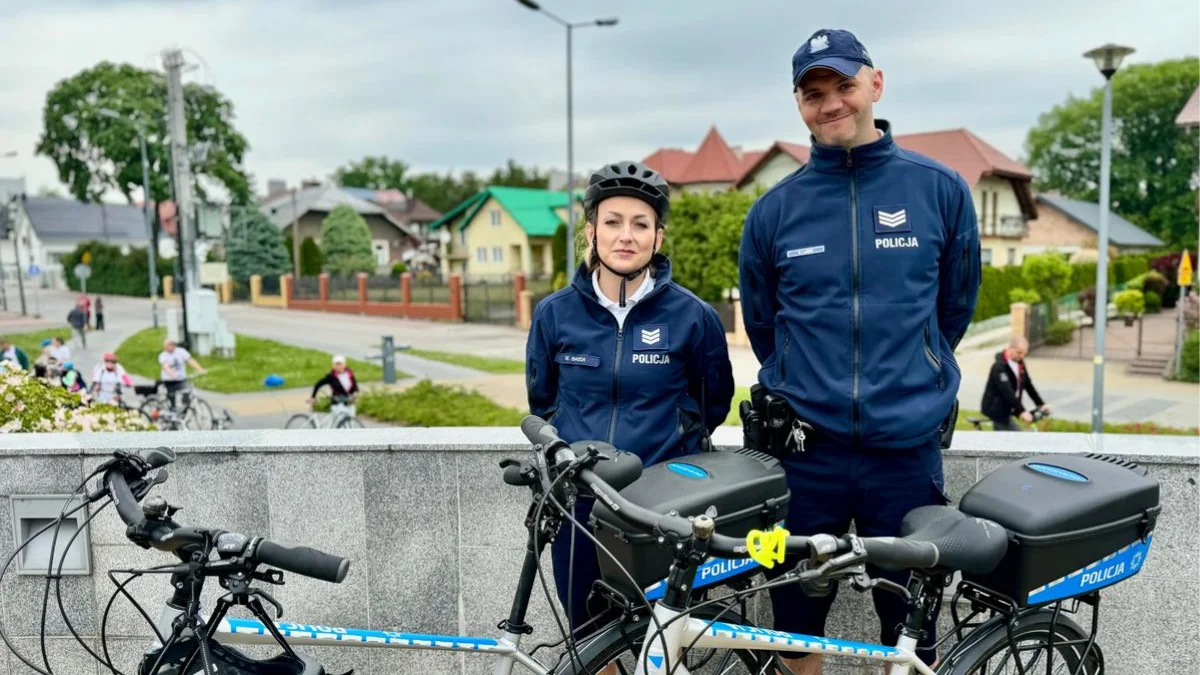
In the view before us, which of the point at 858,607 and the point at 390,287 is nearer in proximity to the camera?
the point at 858,607

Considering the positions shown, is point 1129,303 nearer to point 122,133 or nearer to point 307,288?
point 307,288

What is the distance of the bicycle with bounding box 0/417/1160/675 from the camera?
78.0 inches

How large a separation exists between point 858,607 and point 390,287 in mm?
43190

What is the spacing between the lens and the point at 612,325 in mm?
2787

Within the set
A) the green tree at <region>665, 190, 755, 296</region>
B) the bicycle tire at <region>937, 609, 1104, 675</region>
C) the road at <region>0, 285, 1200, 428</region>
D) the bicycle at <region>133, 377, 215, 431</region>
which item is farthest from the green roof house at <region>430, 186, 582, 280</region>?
the bicycle tire at <region>937, 609, 1104, 675</region>

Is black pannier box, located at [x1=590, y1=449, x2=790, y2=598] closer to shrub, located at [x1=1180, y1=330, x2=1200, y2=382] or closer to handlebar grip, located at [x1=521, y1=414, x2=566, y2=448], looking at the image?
handlebar grip, located at [x1=521, y1=414, x2=566, y2=448]

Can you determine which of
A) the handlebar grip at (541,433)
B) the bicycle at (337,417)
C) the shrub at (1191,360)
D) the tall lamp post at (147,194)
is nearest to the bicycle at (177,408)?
the bicycle at (337,417)

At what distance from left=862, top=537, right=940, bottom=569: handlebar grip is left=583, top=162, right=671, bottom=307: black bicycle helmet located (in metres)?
1.07

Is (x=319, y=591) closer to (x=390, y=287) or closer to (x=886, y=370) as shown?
(x=886, y=370)

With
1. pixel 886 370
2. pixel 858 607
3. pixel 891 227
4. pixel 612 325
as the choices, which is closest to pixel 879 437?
pixel 886 370

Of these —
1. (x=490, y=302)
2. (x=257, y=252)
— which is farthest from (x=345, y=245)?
(x=490, y=302)

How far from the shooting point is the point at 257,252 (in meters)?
58.7

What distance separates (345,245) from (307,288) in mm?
15102

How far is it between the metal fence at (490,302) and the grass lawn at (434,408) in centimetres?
2246
